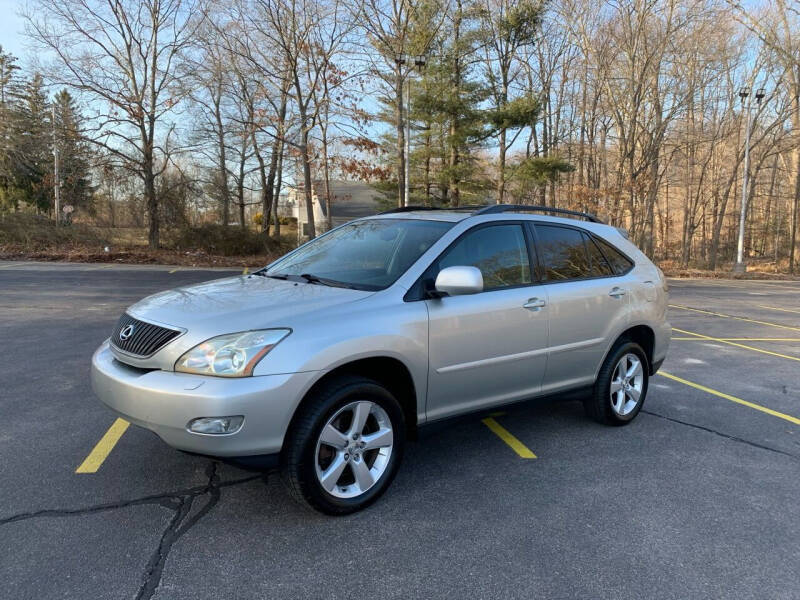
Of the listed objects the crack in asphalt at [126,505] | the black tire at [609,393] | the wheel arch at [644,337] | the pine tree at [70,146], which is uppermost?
the pine tree at [70,146]

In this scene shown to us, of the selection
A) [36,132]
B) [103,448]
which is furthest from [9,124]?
[103,448]

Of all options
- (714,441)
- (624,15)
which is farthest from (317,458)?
(624,15)

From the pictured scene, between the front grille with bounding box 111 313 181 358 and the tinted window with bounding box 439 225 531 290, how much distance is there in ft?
5.54

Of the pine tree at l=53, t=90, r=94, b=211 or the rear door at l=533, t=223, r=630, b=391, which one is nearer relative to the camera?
the rear door at l=533, t=223, r=630, b=391

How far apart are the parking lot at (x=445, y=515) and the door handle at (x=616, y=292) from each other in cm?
113

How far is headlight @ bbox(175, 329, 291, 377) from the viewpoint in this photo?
9.06 ft

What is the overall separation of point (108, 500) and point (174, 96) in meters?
23.0

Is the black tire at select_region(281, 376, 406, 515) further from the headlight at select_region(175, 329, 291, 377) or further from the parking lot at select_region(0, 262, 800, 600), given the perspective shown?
the headlight at select_region(175, 329, 291, 377)

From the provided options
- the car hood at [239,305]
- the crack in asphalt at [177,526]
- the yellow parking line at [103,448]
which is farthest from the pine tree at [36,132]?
the crack in asphalt at [177,526]

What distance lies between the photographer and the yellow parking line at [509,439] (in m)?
4.09

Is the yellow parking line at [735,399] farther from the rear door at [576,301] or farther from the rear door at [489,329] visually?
the rear door at [489,329]

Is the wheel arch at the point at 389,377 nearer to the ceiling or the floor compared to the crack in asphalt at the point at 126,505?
nearer to the ceiling

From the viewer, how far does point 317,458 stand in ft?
9.78

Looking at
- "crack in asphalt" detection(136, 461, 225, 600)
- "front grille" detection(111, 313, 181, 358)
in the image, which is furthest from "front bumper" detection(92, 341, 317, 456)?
"crack in asphalt" detection(136, 461, 225, 600)
